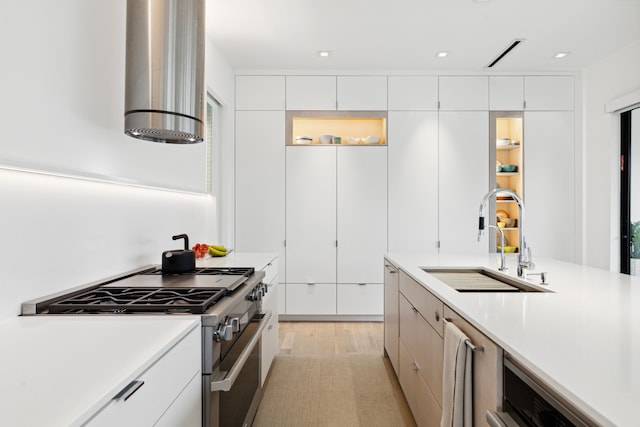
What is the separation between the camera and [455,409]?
1.27 metres

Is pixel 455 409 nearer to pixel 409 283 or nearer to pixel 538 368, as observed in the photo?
pixel 538 368

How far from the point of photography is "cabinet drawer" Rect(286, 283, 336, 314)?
4.24m

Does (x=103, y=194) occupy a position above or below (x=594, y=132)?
below

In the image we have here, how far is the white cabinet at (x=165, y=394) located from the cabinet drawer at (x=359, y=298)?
309cm

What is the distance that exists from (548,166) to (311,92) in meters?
2.77

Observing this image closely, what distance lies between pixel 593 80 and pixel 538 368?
177 inches

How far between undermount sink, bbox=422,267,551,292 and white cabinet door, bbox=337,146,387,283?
6.10ft

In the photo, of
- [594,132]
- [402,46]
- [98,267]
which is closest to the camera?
[98,267]

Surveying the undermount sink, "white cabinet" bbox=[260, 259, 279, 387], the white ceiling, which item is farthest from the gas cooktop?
the white ceiling

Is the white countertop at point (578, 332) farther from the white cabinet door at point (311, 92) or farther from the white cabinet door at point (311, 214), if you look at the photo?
the white cabinet door at point (311, 92)

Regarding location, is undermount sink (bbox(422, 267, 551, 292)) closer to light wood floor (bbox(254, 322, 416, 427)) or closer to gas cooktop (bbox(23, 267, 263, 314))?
light wood floor (bbox(254, 322, 416, 427))

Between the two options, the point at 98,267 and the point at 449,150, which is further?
the point at 449,150

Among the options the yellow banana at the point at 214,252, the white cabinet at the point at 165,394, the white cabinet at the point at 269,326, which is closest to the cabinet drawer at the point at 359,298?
the white cabinet at the point at 269,326

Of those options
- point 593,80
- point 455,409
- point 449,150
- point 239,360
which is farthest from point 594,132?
point 239,360
